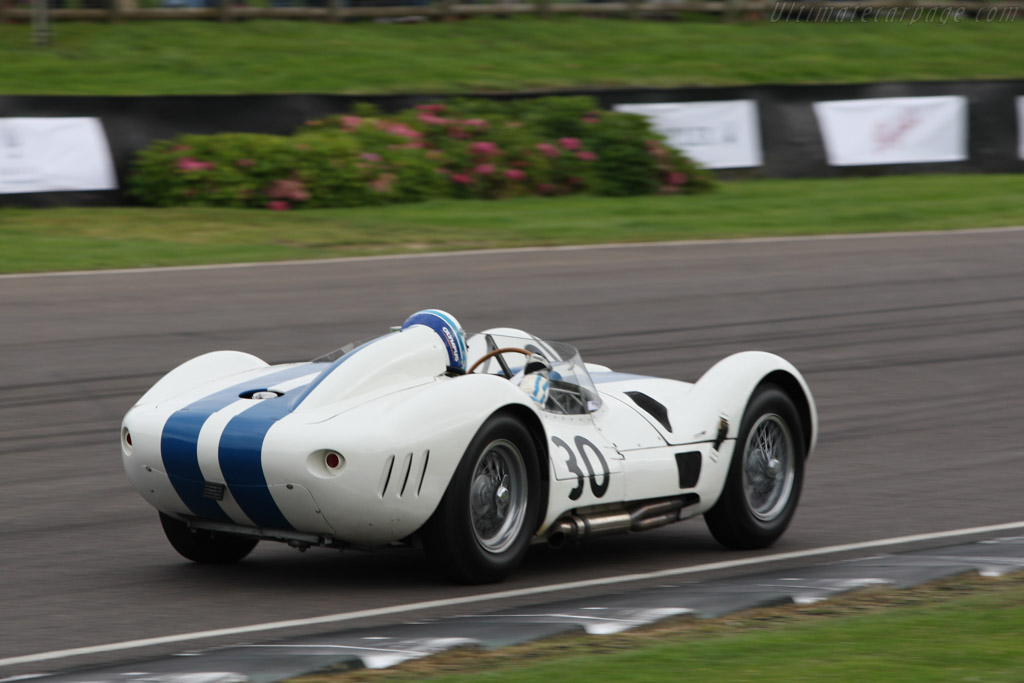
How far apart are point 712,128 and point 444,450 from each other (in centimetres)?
1751

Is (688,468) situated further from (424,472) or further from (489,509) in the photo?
(424,472)

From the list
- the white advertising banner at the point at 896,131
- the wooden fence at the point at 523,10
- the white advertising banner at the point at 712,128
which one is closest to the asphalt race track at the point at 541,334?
the white advertising banner at the point at 896,131

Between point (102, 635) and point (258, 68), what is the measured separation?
71.6 ft

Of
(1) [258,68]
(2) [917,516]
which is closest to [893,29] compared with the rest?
(1) [258,68]

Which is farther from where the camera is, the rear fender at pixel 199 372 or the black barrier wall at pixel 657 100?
the black barrier wall at pixel 657 100

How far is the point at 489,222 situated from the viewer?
1942 centimetres

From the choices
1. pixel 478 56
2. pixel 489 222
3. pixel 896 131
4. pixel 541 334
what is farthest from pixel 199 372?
pixel 478 56

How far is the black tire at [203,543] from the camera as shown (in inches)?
271

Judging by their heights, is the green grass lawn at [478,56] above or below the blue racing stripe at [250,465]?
above

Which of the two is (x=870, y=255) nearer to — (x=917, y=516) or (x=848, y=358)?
(x=848, y=358)

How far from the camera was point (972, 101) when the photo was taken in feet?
78.4

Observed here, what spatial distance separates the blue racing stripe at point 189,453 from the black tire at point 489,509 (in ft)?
2.93

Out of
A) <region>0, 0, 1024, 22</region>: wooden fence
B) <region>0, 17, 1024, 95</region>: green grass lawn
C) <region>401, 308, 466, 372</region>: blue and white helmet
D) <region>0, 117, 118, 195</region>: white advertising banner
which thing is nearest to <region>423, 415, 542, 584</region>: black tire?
<region>401, 308, 466, 372</region>: blue and white helmet

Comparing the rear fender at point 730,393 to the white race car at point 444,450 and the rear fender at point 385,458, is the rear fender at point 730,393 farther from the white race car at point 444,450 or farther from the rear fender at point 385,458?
the rear fender at point 385,458
